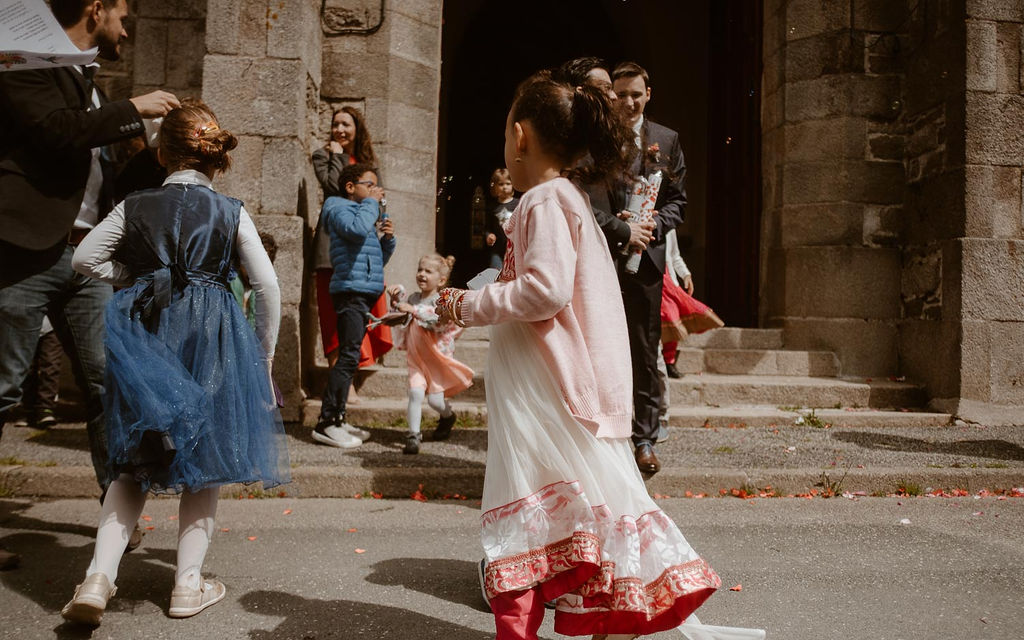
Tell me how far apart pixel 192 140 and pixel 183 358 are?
788mm

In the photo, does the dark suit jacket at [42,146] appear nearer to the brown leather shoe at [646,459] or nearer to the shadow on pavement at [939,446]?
the brown leather shoe at [646,459]

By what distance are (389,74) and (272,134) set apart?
1560 millimetres

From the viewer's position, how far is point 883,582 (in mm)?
2996

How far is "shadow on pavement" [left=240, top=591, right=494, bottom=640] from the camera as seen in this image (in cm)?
245

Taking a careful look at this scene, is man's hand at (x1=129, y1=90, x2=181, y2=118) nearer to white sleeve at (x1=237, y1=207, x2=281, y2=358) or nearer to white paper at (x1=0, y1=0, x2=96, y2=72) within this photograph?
white sleeve at (x1=237, y1=207, x2=281, y2=358)

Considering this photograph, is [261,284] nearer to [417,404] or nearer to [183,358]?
[183,358]

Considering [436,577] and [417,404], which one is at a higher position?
[417,404]

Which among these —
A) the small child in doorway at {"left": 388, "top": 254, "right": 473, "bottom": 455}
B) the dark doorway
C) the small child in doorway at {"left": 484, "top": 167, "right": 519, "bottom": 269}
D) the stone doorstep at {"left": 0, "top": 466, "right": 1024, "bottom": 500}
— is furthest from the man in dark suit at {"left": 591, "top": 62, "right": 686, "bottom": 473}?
the dark doorway

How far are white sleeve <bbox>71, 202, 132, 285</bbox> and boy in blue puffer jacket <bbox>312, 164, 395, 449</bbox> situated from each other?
257 cm

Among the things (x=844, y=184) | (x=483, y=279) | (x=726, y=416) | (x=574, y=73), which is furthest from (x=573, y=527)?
(x=844, y=184)

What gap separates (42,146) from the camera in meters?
2.85

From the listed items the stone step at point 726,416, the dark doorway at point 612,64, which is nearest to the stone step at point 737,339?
the stone step at point 726,416

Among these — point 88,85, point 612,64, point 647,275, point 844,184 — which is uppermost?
point 612,64

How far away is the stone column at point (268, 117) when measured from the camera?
229 inches
